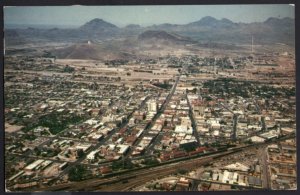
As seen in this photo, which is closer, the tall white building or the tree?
the tree

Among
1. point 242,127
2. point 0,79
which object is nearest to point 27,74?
point 0,79

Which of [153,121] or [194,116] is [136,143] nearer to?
[153,121]

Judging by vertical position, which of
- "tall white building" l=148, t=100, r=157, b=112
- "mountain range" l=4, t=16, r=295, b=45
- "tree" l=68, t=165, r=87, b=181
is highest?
"mountain range" l=4, t=16, r=295, b=45

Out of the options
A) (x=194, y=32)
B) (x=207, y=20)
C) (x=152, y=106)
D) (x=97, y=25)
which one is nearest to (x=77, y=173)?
(x=152, y=106)

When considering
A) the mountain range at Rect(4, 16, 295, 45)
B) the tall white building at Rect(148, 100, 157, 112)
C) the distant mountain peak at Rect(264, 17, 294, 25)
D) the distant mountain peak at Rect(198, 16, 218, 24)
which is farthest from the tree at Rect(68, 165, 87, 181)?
the distant mountain peak at Rect(264, 17, 294, 25)

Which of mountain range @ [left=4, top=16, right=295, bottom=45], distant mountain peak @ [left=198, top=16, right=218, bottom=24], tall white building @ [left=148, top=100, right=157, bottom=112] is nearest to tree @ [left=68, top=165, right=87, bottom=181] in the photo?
tall white building @ [left=148, top=100, right=157, bottom=112]

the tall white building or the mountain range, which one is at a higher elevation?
the mountain range

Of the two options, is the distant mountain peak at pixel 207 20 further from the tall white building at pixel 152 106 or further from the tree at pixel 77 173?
the tree at pixel 77 173

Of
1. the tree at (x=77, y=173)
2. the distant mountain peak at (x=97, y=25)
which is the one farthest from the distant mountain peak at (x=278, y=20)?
the tree at (x=77, y=173)

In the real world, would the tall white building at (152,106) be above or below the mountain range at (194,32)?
below

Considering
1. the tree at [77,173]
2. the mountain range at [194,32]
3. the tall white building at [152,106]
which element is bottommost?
the tree at [77,173]

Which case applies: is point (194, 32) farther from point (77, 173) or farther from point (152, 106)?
point (77, 173)

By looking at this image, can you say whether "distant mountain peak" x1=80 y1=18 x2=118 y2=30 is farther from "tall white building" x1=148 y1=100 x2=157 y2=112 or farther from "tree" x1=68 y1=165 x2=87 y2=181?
"tree" x1=68 y1=165 x2=87 y2=181
